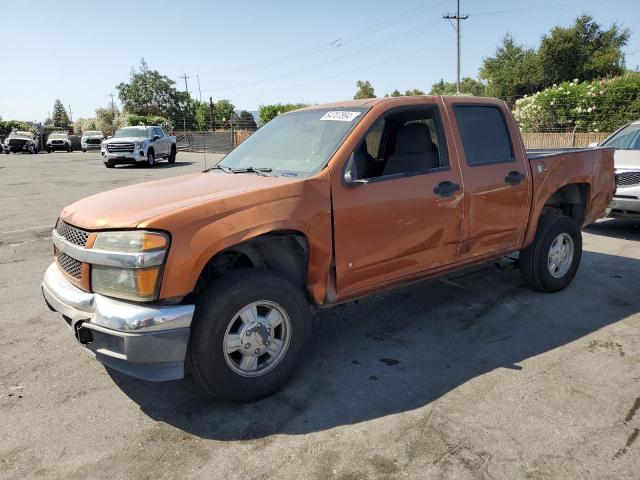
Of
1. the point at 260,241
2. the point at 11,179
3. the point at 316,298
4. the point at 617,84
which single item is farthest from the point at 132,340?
the point at 617,84

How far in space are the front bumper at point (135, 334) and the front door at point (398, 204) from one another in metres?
1.16

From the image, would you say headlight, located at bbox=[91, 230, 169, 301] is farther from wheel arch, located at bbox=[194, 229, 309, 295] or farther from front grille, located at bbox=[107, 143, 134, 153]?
front grille, located at bbox=[107, 143, 134, 153]

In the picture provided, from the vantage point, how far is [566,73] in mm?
42281

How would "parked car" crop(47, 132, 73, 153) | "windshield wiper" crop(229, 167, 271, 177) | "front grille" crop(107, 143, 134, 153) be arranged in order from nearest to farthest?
"windshield wiper" crop(229, 167, 271, 177) < "front grille" crop(107, 143, 134, 153) < "parked car" crop(47, 132, 73, 153)

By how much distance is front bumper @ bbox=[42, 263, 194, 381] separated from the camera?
2752mm

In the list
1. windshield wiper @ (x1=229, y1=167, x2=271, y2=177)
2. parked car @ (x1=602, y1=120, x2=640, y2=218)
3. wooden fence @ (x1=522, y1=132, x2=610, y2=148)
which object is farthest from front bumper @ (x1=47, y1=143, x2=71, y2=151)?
windshield wiper @ (x1=229, y1=167, x2=271, y2=177)

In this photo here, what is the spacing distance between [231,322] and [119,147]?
21.0 meters

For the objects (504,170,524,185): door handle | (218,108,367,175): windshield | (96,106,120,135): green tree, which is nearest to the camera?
(218,108,367,175): windshield

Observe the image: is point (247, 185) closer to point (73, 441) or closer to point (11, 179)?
point (73, 441)

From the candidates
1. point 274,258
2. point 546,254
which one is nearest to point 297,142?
point 274,258

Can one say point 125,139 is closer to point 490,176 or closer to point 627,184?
point 627,184

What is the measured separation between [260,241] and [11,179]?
16903 mm

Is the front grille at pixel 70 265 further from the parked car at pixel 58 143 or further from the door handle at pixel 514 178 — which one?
the parked car at pixel 58 143

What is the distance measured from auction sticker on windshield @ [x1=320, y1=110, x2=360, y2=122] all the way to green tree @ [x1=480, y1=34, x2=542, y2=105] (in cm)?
4124
